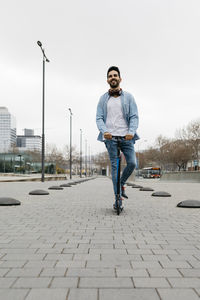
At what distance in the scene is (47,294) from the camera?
5.84 feet

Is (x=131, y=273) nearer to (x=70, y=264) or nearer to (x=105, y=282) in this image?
(x=105, y=282)

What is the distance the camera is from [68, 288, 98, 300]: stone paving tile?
173 centimetres

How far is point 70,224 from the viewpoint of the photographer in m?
4.24

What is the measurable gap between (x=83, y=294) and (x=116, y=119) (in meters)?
3.78

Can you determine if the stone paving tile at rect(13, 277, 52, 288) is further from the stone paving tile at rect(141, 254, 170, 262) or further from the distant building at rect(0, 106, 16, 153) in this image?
the distant building at rect(0, 106, 16, 153)

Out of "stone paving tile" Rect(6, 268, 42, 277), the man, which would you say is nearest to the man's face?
the man

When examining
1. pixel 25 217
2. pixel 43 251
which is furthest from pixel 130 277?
pixel 25 217

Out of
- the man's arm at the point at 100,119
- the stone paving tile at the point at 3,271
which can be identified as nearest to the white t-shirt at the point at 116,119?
the man's arm at the point at 100,119

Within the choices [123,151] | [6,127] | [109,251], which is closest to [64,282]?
[109,251]

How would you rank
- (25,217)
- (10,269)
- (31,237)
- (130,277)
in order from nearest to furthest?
(130,277), (10,269), (31,237), (25,217)

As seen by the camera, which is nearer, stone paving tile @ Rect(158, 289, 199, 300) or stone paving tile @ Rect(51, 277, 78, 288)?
stone paving tile @ Rect(158, 289, 199, 300)

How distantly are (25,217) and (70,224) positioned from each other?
1015 mm

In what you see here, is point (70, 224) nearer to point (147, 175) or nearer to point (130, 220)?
point (130, 220)

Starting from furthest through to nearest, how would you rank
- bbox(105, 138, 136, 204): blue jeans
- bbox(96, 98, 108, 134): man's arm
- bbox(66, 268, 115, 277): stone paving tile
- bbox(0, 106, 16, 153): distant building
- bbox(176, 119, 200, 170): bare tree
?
bbox(0, 106, 16, 153): distant building, bbox(176, 119, 200, 170): bare tree, bbox(105, 138, 136, 204): blue jeans, bbox(96, 98, 108, 134): man's arm, bbox(66, 268, 115, 277): stone paving tile
